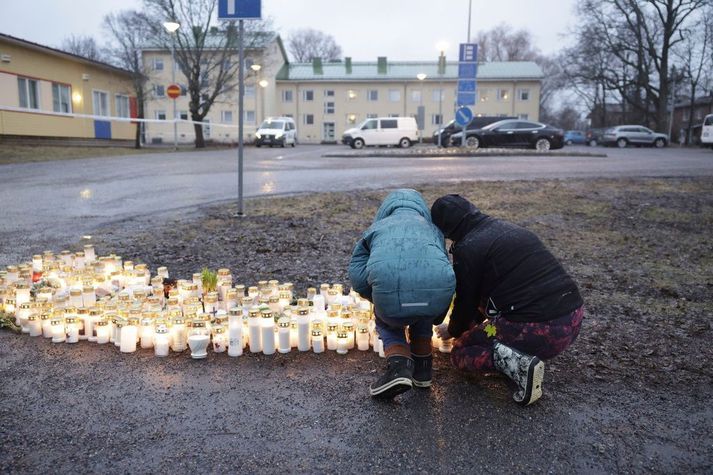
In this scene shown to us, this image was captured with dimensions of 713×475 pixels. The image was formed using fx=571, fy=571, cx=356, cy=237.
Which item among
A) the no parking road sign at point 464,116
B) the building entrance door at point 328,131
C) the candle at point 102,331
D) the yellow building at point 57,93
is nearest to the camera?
the candle at point 102,331

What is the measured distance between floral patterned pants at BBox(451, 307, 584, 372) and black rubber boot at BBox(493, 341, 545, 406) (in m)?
0.06

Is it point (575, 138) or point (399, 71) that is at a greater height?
point (399, 71)

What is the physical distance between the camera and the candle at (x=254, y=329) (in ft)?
11.9

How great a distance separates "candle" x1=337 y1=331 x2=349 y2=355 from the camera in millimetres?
3666

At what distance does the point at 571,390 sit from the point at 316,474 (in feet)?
5.26

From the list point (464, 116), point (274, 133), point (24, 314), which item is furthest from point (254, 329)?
point (274, 133)

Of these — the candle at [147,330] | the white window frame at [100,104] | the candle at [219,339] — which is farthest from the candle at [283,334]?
the white window frame at [100,104]

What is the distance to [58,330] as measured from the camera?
3.81m

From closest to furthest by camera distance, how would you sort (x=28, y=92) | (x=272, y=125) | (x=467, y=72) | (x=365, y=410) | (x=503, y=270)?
(x=365, y=410), (x=503, y=270), (x=467, y=72), (x=28, y=92), (x=272, y=125)

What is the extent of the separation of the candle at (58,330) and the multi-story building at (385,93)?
6045cm

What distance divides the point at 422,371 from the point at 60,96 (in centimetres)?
3223

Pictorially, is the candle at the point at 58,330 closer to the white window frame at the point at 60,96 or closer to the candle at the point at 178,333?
the candle at the point at 178,333

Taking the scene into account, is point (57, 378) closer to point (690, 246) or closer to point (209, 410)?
point (209, 410)

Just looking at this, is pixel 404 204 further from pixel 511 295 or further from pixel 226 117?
pixel 226 117
